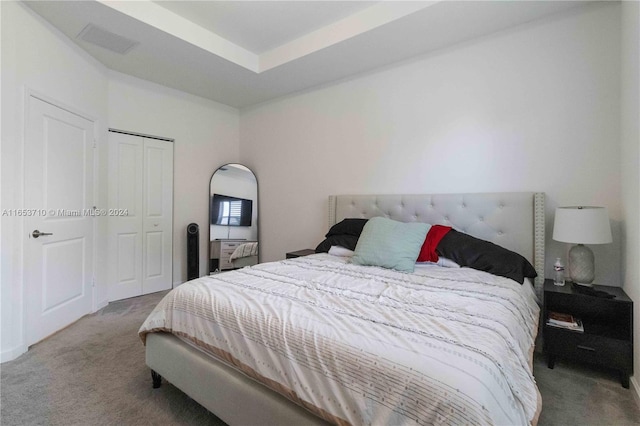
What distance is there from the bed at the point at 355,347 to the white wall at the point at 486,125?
36.7 inches

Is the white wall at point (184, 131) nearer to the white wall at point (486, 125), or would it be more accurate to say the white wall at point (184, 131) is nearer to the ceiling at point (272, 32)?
the ceiling at point (272, 32)

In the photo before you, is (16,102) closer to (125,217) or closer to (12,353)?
(125,217)

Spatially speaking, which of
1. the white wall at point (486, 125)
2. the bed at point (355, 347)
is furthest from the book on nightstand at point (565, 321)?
the white wall at point (486, 125)

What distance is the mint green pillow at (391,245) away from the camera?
87.5 inches

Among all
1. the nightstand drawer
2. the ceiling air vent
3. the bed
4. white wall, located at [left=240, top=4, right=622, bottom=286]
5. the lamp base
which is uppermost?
the ceiling air vent

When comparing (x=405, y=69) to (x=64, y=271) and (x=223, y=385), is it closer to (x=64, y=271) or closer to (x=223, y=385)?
(x=223, y=385)

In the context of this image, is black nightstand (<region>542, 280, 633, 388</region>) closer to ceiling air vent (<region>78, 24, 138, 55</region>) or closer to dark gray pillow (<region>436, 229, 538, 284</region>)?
dark gray pillow (<region>436, 229, 538, 284</region>)

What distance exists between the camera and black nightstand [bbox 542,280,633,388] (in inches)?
70.6

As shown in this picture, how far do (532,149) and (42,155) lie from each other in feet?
13.2

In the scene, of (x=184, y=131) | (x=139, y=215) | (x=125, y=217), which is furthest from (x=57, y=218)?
(x=184, y=131)

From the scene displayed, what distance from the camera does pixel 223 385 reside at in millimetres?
1362

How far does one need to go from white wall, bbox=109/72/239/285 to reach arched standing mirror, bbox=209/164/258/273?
15 centimetres

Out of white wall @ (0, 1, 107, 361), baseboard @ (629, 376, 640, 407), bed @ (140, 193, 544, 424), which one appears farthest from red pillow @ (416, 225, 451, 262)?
white wall @ (0, 1, 107, 361)

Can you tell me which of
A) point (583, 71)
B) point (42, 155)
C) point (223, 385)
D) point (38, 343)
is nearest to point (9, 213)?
point (42, 155)
